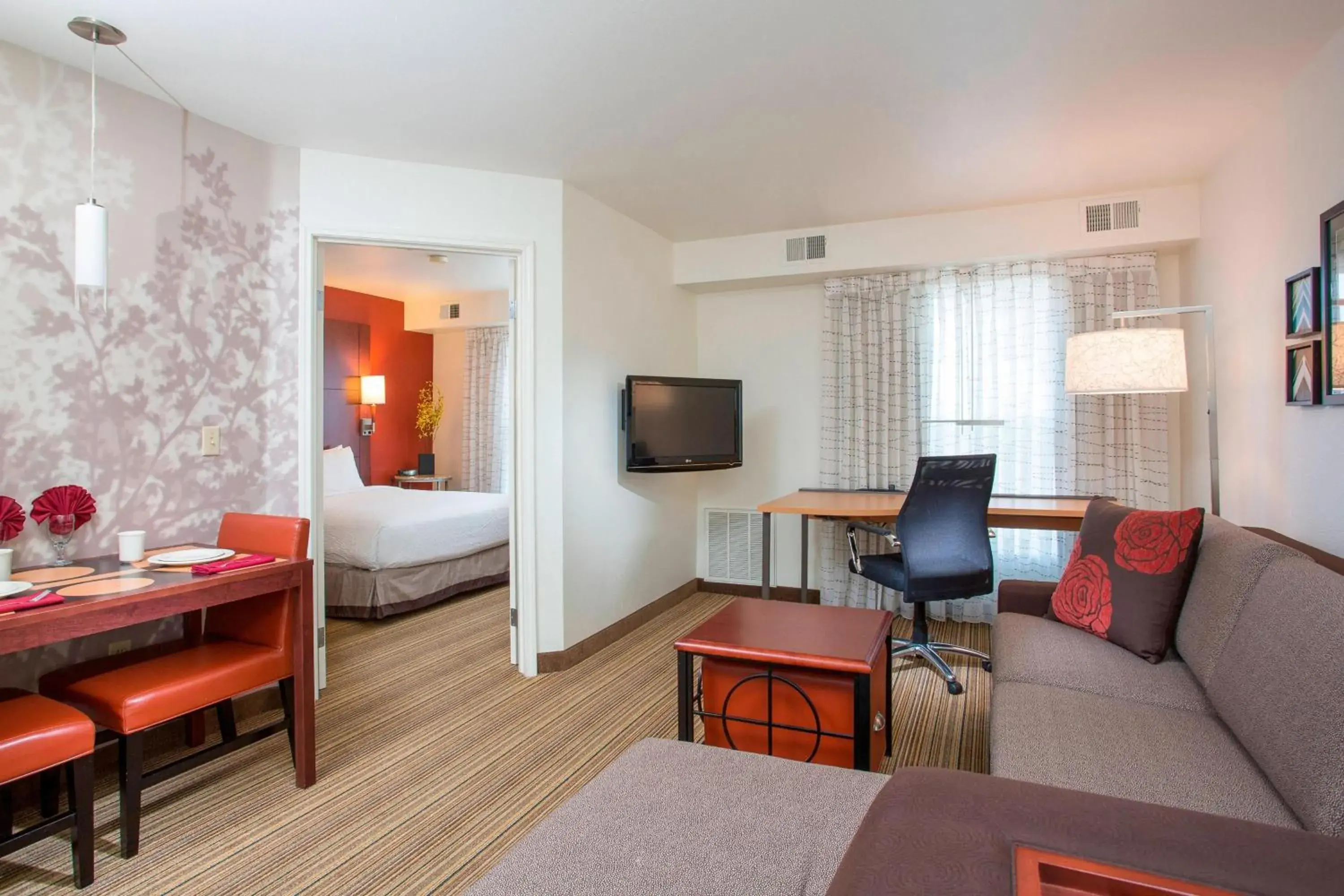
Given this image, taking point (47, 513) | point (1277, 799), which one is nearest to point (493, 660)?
point (47, 513)

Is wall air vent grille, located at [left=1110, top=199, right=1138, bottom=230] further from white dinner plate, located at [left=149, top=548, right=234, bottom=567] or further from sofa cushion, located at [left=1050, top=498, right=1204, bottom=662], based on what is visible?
white dinner plate, located at [left=149, top=548, right=234, bottom=567]

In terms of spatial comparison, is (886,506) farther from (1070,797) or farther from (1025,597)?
(1070,797)

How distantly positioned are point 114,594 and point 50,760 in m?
0.41

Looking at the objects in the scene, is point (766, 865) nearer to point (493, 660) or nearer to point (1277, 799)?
point (1277, 799)

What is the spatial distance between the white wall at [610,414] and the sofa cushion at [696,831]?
7.41 ft

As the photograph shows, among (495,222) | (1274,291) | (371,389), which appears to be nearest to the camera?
(1274,291)

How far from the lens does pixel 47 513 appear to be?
7.20ft

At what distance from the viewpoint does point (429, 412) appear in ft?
23.4

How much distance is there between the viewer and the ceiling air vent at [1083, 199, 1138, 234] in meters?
3.65

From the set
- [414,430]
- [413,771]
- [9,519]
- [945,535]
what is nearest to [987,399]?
[945,535]

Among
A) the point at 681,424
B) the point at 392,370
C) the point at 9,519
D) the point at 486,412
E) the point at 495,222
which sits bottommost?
the point at 9,519

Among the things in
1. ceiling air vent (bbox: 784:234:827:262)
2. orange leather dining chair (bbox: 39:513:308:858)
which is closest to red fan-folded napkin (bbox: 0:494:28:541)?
orange leather dining chair (bbox: 39:513:308:858)

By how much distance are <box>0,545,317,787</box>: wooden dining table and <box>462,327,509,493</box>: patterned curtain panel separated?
14.1ft

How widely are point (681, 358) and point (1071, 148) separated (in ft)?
8.44
